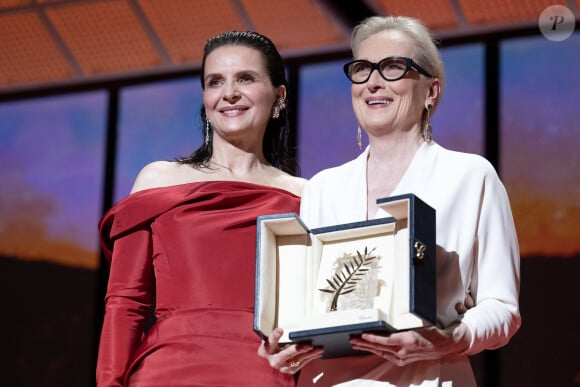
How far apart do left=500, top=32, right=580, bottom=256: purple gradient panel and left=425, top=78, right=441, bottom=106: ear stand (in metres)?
1.59

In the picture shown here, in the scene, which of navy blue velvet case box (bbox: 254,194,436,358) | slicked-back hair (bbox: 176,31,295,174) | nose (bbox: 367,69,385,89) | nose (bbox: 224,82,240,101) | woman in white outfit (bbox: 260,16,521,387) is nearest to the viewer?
navy blue velvet case box (bbox: 254,194,436,358)

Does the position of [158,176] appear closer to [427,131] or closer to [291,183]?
[291,183]

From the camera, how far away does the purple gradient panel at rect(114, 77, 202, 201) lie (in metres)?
4.20

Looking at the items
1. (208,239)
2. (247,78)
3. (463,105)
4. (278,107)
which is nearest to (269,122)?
(278,107)

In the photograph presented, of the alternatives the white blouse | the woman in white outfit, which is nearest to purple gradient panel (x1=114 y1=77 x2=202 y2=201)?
the woman in white outfit

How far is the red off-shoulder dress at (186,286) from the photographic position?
7.81 feet

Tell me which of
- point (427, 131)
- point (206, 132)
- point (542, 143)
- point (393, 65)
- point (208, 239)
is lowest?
point (208, 239)

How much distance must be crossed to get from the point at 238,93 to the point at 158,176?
29 cm

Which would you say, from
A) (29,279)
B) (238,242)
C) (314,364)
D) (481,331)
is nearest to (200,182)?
(238,242)

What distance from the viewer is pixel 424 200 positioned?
79.0 inches

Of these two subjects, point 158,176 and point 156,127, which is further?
point 156,127

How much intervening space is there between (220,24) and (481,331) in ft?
8.72

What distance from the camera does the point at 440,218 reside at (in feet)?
6.46

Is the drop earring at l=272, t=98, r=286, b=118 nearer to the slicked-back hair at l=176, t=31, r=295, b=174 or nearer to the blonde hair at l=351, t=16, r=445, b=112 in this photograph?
the slicked-back hair at l=176, t=31, r=295, b=174
